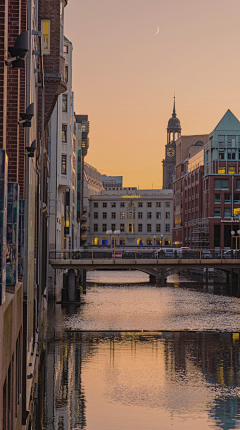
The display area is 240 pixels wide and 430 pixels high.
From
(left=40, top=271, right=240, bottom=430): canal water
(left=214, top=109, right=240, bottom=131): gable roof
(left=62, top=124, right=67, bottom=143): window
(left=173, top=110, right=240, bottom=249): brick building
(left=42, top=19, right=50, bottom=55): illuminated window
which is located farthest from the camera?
(left=173, top=110, right=240, bottom=249): brick building

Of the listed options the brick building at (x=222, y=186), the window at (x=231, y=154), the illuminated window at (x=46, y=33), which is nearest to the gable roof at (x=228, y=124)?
the brick building at (x=222, y=186)

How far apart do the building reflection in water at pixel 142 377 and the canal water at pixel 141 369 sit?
0.03 meters

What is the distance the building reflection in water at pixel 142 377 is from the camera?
20.1 metres

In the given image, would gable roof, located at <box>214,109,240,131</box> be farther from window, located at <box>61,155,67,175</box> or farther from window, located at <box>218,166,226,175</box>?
window, located at <box>61,155,67,175</box>

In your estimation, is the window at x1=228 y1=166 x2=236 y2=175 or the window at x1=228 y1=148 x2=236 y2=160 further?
the window at x1=228 y1=166 x2=236 y2=175

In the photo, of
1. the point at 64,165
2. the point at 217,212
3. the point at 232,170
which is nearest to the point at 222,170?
the point at 232,170

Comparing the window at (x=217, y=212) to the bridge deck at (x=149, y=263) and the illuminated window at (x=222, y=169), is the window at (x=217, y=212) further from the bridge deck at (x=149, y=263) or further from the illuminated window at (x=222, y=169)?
the bridge deck at (x=149, y=263)

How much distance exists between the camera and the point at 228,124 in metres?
116

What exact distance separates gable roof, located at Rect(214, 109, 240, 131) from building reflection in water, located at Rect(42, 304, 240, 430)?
8264 cm

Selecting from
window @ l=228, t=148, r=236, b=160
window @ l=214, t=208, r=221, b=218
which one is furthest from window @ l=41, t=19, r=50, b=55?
window @ l=214, t=208, r=221, b=218

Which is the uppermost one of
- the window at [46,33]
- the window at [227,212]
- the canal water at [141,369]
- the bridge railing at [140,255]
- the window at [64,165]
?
the window at [46,33]

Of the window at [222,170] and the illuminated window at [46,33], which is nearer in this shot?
the illuminated window at [46,33]

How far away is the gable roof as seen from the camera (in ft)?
381

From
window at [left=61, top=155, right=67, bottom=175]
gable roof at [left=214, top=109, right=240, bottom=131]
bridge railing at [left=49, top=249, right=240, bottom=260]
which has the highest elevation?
gable roof at [left=214, top=109, right=240, bottom=131]
